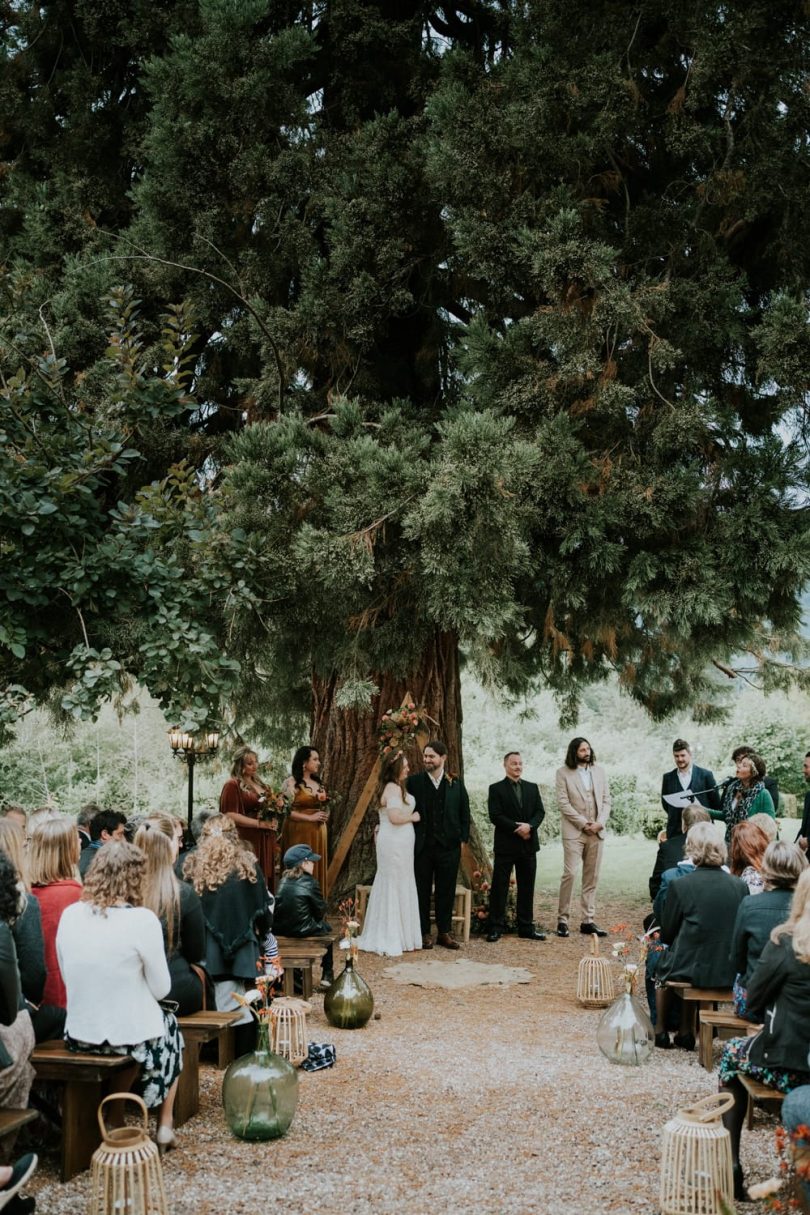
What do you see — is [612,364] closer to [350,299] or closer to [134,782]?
[350,299]

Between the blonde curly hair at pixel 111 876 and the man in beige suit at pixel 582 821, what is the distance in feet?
20.1

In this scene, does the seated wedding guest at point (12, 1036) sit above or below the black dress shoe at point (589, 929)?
above

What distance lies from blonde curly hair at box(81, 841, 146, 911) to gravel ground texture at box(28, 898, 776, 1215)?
1.09m

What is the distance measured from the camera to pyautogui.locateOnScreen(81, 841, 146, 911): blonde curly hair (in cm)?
432

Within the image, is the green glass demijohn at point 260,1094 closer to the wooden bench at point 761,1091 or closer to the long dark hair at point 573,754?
the wooden bench at point 761,1091

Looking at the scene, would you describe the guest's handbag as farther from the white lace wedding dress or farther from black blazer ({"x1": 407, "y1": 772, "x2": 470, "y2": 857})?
black blazer ({"x1": 407, "y1": 772, "x2": 470, "y2": 857})

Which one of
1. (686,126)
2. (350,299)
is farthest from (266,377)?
→ (686,126)

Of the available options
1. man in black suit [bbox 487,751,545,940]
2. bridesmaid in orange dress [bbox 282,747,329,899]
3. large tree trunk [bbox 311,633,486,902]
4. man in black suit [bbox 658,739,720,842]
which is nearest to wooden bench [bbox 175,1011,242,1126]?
bridesmaid in orange dress [bbox 282,747,329,899]

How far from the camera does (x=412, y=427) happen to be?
28.7 ft

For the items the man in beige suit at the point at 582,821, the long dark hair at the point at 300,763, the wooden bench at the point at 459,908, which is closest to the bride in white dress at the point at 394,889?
the wooden bench at the point at 459,908

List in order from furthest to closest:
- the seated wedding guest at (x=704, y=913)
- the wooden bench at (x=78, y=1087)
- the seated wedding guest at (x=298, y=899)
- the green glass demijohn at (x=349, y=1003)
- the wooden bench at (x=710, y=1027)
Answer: the seated wedding guest at (x=298, y=899), the green glass demijohn at (x=349, y=1003), the seated wedding guest at (x=704, y=913), the wooden bench at (x=710, y=1027), the wooden bench at (x=78, y=1087)

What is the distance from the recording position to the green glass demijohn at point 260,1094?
15.4ft

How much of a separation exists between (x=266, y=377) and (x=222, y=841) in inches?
182

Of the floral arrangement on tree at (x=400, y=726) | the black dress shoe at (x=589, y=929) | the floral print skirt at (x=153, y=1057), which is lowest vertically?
the black dress shoe at (x=589, y=929)
